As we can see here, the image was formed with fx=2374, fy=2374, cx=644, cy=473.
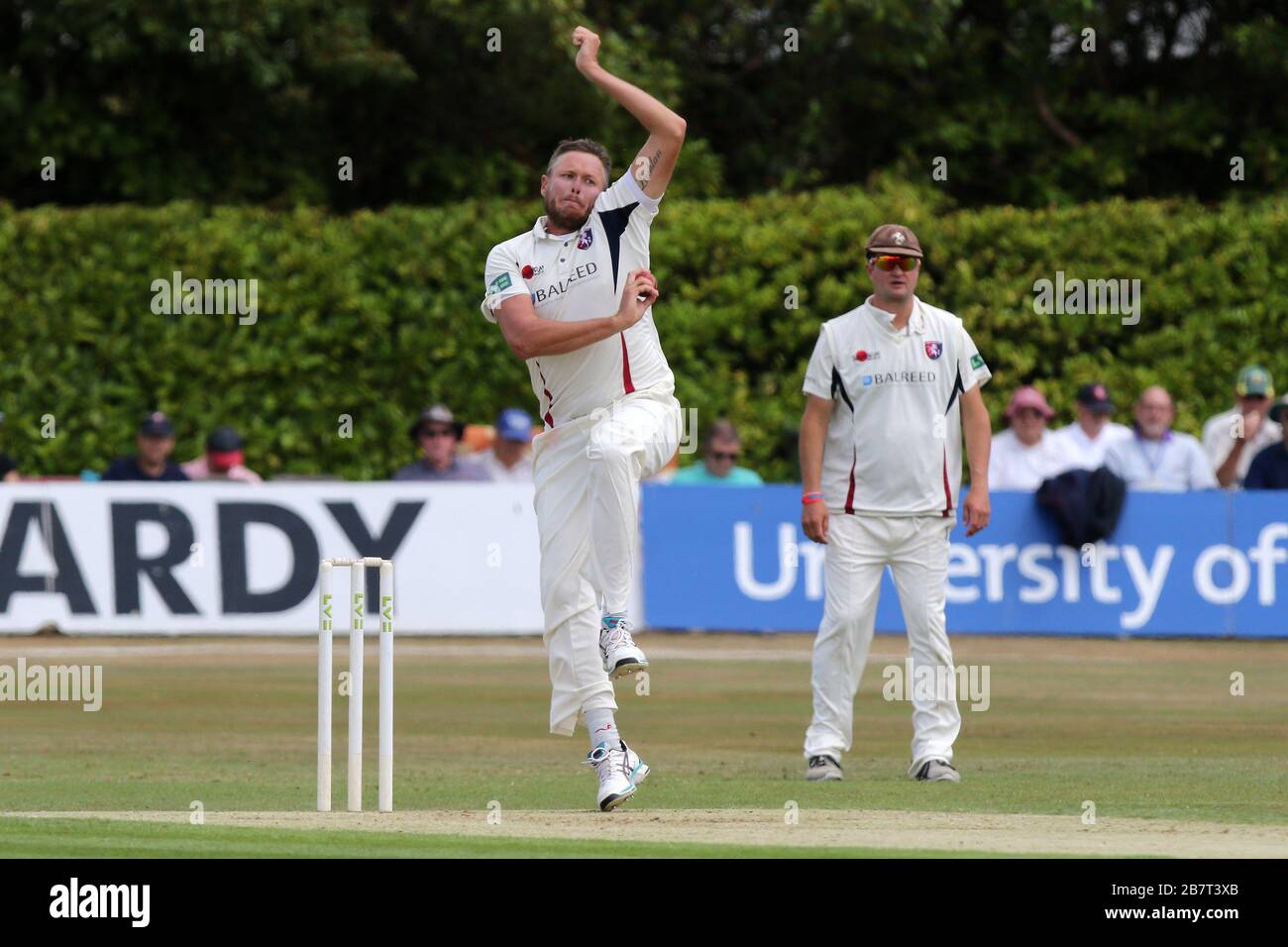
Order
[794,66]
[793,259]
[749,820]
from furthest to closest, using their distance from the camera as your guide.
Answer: [794,66] < [793,259] < [749,820]

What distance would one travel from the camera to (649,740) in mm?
13047

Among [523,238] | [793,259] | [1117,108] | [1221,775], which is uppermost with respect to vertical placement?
[1117,108]

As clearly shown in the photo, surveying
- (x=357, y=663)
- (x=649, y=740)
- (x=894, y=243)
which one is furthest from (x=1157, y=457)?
(x=357, y=663)

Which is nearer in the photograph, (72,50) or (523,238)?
(523,238)

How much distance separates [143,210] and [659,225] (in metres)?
5.09

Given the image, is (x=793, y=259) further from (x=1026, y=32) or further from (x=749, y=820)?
(x=749, y=820)

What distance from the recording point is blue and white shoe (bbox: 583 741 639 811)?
9188 millimetres

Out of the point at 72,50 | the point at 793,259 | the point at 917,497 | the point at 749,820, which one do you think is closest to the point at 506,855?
the point at 749,820

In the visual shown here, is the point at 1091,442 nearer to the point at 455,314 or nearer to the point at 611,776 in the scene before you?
the point at 455,314

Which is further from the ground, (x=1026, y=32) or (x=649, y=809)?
(x=1026, y=32)

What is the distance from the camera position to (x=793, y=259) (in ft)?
76.6

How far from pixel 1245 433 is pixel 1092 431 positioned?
1248 mm

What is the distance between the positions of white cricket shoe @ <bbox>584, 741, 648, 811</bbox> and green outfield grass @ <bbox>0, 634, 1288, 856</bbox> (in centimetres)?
53

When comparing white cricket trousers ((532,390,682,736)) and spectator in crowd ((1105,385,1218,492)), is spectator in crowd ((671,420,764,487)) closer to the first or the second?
spectator in crowd ((1105,385,1218,492))
